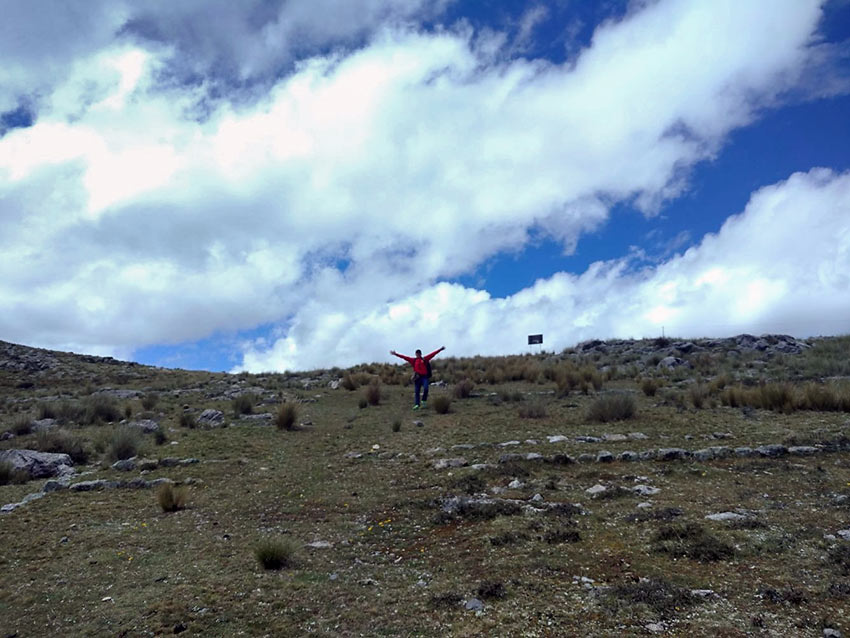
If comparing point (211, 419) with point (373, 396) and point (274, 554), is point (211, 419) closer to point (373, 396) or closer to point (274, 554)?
point (373, 396)

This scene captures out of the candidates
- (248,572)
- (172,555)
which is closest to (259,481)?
(172,555)

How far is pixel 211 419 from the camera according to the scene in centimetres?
2066

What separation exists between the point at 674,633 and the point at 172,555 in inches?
257

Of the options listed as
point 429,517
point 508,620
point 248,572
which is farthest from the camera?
point 429,517

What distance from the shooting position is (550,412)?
1889cm

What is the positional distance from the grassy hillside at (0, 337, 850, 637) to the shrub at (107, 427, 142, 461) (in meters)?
0.06

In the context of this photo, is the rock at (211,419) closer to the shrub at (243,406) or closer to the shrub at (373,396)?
the shrub at (243,406)

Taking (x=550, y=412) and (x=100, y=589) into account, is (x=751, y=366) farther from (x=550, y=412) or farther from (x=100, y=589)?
(x=100, y=589)

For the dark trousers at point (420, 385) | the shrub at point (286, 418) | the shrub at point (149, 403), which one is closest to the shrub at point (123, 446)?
the shrub at point (286, 418)

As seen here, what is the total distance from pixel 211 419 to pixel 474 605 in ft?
53.7

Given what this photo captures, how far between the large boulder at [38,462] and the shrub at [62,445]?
61cm

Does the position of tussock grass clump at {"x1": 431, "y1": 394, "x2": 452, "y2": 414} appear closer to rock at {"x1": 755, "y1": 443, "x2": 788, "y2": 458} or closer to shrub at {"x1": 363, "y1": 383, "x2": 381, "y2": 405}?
shrub at {"x1": 363, "y1": 383, "x2": 381, "y2": 405}

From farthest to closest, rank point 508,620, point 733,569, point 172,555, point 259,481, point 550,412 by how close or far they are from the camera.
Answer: point 550,412 → point 259,481 → point 172,555 → point 733,569 → point 508,620

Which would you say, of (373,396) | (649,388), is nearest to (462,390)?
(373,396)
